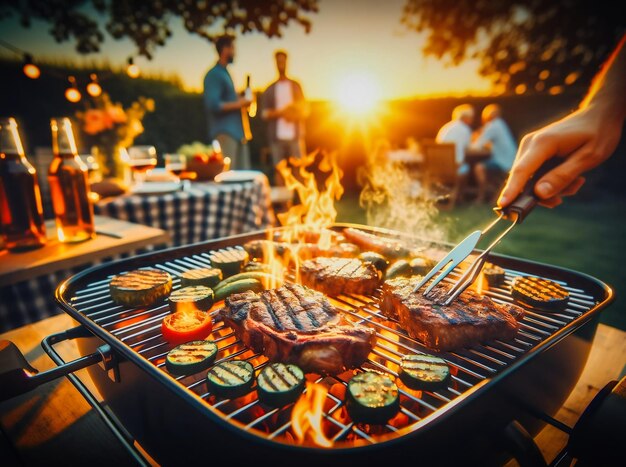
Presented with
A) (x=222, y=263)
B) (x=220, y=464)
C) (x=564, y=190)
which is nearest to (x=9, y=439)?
(x=220, y=464)

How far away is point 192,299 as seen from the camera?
6.77 feet

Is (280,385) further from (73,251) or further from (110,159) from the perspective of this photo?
(110,159)

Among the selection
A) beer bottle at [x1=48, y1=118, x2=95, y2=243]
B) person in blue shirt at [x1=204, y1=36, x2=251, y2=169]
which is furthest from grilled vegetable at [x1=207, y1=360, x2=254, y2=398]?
person in blue shirt at [x1=204, y1=36, x2=251, y2=169]

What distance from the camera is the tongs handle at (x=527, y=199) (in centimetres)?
202

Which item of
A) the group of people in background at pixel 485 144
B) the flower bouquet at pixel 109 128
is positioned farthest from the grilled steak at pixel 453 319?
the group of people in background at pixel 485 144

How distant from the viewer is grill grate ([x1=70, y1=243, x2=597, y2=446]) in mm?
1543

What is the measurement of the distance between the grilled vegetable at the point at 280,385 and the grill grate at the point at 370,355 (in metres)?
0.13

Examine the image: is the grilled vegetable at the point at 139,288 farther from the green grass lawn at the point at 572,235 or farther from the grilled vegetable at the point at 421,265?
the green grass lawn at the point at 572,235

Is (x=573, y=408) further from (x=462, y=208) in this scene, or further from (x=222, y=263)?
(x=462, y=208)

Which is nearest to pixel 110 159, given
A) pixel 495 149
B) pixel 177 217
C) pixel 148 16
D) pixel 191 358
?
pixel 177 217

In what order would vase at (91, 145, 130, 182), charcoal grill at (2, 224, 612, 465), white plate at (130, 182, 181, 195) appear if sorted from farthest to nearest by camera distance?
vase at (91, 145, 130, 182), white plate at (130, 182, 181, 195), charcoal grill at (2, 224, 612, 465)

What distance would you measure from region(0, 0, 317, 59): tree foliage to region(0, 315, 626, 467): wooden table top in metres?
11.2

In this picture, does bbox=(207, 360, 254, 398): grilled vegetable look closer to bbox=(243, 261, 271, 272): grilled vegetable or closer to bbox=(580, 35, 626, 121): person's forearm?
bbox=(243, 261, 271, 272): grilled vegetable

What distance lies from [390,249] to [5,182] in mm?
2875
